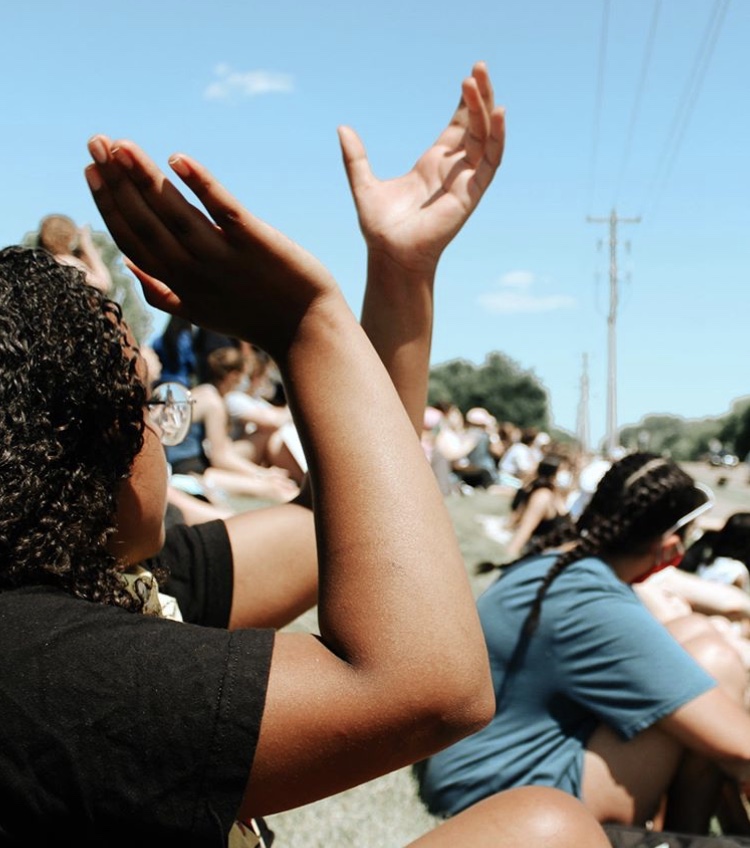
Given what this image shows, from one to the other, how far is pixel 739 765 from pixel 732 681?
0.48m

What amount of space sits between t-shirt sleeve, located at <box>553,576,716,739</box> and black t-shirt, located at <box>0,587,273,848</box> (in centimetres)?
209

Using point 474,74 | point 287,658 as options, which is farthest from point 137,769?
point 474,74

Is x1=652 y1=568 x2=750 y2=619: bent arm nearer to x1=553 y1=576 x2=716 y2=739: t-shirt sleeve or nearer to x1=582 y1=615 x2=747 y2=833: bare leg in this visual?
x1=582 y1=615 x2=747 y2=833: bare leg

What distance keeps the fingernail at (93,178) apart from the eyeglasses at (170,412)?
48 centimetres

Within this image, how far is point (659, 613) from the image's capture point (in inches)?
189

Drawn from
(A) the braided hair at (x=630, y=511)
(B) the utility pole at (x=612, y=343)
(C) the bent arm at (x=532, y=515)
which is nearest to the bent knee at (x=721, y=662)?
(A) the braided hair at (x=630, y=511)

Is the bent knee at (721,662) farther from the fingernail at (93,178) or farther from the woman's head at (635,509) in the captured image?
the fingernail at (93,178)

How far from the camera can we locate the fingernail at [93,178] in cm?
135

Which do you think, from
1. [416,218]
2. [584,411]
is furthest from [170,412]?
[584,411]

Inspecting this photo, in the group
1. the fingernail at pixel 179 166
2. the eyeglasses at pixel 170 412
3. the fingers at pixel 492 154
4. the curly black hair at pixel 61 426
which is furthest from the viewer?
the fingers at pixel 492 154

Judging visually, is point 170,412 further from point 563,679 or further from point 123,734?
point 563,679

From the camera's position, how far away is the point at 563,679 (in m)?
3.30

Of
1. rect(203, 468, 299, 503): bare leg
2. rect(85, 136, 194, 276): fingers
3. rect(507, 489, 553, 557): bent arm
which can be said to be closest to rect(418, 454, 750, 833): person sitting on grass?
rect(85, 136, 194, 276): fingers

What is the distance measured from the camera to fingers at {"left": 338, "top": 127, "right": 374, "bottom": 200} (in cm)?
198
